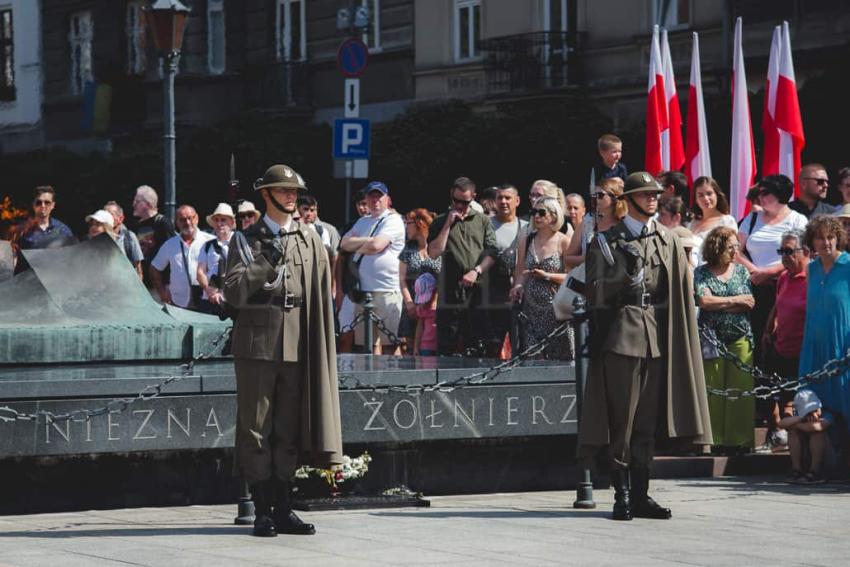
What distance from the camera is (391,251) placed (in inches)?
643

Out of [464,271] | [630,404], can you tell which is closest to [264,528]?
[630,404]

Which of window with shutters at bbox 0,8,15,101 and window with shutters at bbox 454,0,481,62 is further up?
window with shutters at bbox 0,8,15,101

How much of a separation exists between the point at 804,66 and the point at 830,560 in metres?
16.3

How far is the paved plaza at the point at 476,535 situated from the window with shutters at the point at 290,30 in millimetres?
24058

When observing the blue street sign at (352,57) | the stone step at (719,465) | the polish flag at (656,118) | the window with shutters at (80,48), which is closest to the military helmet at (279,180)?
the stone step at (719,465)

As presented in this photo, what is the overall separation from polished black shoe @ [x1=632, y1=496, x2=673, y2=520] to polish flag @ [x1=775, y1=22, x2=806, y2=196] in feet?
22.3

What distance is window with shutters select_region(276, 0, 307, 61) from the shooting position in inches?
1389

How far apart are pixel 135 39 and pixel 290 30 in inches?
192

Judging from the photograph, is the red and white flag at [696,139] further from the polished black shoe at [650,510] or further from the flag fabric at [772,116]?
the polished black shoe at [650,510]

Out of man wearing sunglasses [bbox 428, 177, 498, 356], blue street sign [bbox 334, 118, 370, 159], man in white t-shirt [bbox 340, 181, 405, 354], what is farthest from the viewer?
blue street sign [bbox 334, 118, 370, 159]

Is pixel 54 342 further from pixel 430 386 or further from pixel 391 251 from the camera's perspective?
pixel 391 251

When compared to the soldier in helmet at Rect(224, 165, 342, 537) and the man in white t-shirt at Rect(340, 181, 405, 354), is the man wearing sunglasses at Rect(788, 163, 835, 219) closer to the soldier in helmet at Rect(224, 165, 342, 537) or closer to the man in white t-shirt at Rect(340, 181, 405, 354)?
the man in white t-shirt at Rect(340, 181, 405, 354)

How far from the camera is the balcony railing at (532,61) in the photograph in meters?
29.1

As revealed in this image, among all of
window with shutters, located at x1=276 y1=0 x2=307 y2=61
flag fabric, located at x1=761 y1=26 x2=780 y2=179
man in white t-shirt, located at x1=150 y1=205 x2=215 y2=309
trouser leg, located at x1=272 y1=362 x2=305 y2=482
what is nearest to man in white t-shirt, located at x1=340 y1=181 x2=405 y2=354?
man in white t-shirt, located at x1=150 y1=205 x2=215 y2=309
